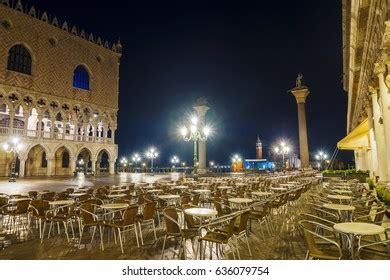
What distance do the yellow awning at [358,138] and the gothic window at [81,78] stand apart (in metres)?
27.6

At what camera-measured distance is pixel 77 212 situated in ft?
19.9

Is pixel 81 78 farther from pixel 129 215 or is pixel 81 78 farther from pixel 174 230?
pixel 174 230

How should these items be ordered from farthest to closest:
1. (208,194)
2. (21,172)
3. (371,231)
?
(21,172) < (208,194) < (371,231)

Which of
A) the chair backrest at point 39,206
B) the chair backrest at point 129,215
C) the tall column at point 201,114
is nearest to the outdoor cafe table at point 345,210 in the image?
the chair backrest at point 129,215

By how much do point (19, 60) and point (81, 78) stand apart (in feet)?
21.8

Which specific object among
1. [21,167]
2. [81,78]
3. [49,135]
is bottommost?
[21,167]

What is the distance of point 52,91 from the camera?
93.6 ft

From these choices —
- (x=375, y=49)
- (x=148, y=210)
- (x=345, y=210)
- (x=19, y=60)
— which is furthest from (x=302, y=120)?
(x=19, y=60)

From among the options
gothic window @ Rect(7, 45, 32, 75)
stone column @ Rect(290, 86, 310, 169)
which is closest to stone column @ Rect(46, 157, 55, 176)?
gothic window @ Rect(7, 45, 32, 75)

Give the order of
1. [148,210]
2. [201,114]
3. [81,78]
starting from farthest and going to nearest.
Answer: [81,78] < [201,114] < [148,210]
